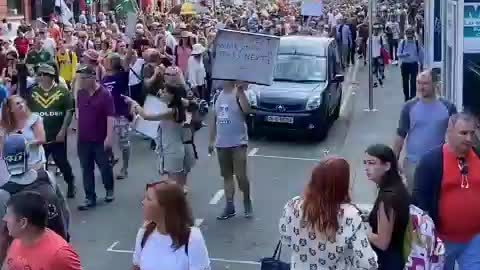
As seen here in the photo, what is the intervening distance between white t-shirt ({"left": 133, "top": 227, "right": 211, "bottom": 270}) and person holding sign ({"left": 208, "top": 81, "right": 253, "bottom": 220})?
17.7 ft

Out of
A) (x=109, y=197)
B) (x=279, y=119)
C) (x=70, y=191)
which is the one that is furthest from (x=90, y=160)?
(x=279, y=119)

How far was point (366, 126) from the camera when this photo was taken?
18.2 meters

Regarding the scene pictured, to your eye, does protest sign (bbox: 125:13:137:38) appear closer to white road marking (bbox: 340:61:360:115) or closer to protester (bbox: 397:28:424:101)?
white road marking (bbox: 340:61:360:115)

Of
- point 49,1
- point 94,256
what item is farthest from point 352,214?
point 49,1

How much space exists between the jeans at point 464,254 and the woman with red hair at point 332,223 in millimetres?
1105

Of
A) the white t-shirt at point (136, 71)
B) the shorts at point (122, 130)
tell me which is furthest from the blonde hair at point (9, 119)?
the white t-shirt at point (136, 71)

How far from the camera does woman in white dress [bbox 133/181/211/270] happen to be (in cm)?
522

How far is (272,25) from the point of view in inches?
1340

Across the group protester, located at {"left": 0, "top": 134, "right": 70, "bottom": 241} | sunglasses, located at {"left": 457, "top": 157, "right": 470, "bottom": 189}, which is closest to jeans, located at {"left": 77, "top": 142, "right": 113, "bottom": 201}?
protester, located at {"left": 0, "top": 134, "right": 70, "bottom": 241}

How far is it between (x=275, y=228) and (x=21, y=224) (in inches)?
225

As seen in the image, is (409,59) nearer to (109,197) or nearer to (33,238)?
(109,197)

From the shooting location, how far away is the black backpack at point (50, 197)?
21.0ft

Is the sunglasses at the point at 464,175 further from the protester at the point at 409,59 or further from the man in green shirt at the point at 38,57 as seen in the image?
the protester at the point at 409,59

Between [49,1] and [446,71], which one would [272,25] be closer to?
[49,1]
